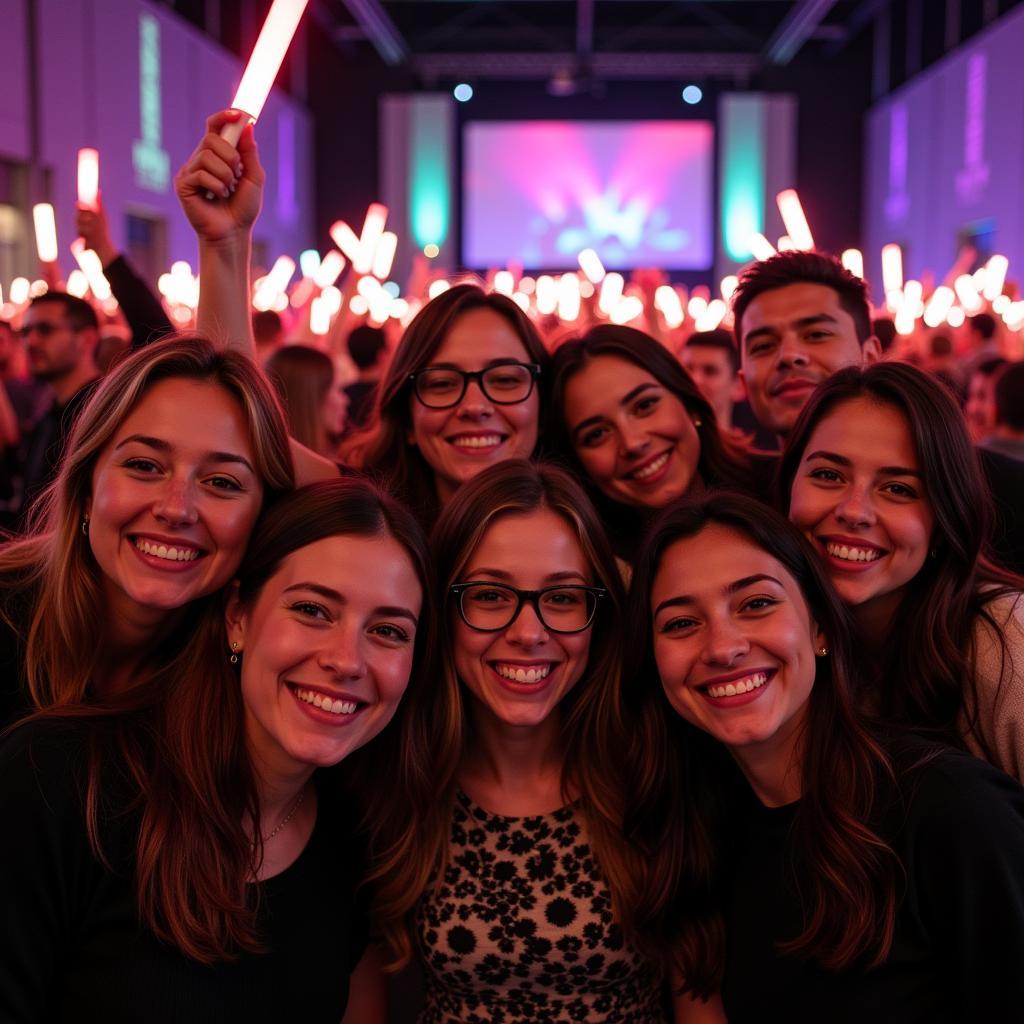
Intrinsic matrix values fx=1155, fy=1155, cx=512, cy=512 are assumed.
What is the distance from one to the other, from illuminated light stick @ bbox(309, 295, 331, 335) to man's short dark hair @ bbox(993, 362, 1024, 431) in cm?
431

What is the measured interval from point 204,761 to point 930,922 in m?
1.15

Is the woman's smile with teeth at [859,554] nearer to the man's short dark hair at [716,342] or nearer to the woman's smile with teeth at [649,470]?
the woman's smile with teeth at [649,470]

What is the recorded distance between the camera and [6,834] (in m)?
1.62

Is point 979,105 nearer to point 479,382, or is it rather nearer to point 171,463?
point 479,382

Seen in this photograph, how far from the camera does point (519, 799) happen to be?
2.18m

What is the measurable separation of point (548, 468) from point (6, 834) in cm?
112

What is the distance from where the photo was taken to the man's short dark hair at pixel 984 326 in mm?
7137

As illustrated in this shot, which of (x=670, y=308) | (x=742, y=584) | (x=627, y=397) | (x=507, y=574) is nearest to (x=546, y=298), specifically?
(x=670, y=308)

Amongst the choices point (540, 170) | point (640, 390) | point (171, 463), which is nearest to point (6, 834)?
point (171, 463)

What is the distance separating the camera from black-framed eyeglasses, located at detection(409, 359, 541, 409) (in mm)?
2812

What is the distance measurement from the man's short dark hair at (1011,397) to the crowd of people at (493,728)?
2.65 m

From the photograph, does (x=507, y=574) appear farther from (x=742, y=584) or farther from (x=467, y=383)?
(x=467, y=383)

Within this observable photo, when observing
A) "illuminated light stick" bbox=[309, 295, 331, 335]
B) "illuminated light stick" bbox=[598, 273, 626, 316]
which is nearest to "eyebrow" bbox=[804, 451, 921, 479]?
"illuminated light stick" bbox=[309, 295, 331, 335]

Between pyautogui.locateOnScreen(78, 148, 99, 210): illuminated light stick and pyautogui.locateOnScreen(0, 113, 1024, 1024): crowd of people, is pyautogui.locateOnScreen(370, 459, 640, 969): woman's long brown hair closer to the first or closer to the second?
pyautogui.locateOnScreen(0, 113, 1024, 1024): crowd of people
